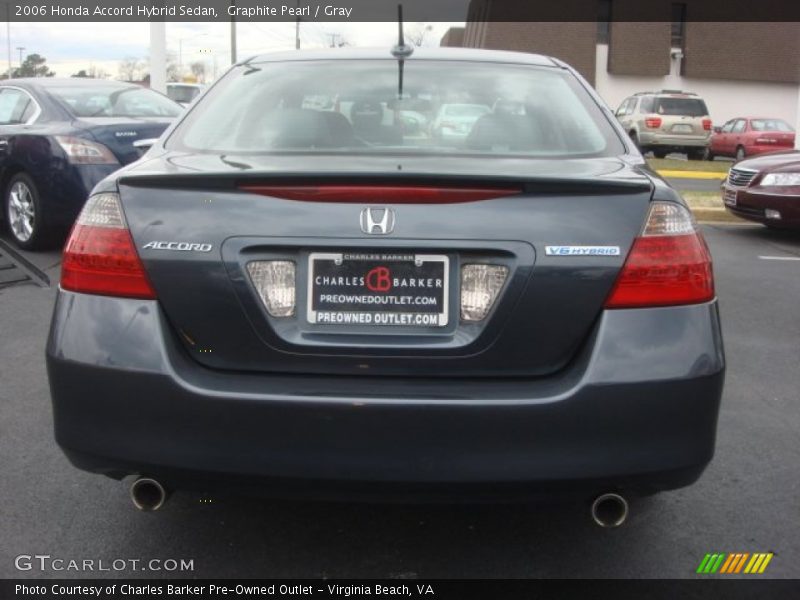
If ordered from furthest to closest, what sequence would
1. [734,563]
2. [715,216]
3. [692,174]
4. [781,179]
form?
[692,174]
[715,216]
[781,179]
[734,563]

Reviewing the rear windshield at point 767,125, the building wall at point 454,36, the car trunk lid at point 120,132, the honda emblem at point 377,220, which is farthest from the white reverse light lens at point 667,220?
the building wall at point 454,36

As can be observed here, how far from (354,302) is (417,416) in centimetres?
33

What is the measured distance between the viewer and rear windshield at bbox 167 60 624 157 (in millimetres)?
3070

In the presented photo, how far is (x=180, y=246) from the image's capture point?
247 centimetres

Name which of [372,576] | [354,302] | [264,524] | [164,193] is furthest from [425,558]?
[164,193]

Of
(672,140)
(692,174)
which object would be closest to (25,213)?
(692,174)

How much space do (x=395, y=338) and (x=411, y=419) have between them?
0.21 metres

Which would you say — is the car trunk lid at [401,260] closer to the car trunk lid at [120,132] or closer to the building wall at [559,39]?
the car trunk lid at [120,132]

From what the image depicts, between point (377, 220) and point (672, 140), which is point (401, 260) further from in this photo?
Result: point (672, 140)

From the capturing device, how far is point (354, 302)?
242 centimetres

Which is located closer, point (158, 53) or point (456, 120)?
point (456, 120)

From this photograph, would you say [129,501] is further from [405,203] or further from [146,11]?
[146,11]

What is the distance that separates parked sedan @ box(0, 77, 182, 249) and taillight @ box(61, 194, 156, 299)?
17.7 feet

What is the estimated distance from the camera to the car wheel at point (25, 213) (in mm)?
8161
